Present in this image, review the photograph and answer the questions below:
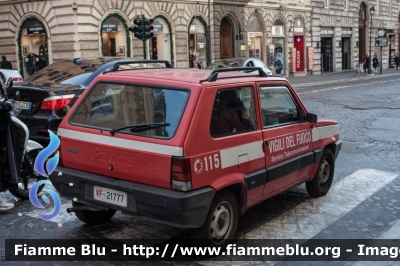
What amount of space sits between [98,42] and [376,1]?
126 feet

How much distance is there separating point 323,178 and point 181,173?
3088mm

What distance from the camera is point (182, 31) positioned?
3016 cm

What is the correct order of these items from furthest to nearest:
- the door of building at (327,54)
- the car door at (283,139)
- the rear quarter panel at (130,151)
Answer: the door of building at (327,54)
the car door at (283,139)
the rear quarter panel at (130,151)

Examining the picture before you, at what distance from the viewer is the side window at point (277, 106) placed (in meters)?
5.46

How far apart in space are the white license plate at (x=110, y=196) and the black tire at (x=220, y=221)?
2.25 feet

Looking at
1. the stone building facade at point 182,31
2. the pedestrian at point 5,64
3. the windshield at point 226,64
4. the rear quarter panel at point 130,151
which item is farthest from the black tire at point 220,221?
the pedestrian at point 5,64

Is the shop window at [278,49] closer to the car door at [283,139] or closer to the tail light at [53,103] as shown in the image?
the tail light at [53,103]

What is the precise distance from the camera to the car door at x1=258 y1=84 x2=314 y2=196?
543 centimetres

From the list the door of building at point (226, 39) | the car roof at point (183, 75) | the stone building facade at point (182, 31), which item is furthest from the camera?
the door of building at point (226, 39)

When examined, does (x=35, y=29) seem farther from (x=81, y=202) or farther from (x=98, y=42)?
(x=81, y=202)

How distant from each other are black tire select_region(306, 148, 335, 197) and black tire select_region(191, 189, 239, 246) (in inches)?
79.4

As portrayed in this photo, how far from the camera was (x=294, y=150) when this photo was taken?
5898 mm

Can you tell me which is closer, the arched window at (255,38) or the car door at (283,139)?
the car door at (283,139)

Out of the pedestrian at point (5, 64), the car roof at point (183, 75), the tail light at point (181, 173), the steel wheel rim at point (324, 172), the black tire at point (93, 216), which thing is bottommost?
the black tire at point (93, 216)
